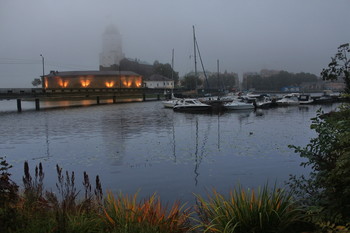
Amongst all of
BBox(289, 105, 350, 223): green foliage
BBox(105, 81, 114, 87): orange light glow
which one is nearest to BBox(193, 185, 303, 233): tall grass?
BBox(289, 105, 350, 223): green foliage

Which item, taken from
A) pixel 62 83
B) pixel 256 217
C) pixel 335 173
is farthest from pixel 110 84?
pixel 335 173

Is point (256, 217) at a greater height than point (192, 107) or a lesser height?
greater

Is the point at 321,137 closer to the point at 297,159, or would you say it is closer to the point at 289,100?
the point at 297,159

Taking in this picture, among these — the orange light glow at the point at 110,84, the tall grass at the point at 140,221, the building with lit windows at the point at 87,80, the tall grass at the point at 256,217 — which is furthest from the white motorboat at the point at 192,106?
the orange light glow at the point at 110,84

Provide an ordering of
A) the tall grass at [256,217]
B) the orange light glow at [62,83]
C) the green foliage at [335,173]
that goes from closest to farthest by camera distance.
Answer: the green foliage at [335,173]
the tall grass at [256,217]
the orange light glow at [62,83]

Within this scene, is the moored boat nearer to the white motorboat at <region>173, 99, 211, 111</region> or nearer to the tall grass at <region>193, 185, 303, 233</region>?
the white motorboat at <region>173, 99, 211, 111</region>

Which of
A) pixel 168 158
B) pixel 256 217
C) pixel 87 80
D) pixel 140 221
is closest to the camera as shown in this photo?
pixel 256 217

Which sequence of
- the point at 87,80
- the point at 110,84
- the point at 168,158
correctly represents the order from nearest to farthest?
the point at 168,158 → the point at 87,80 → the point at 110,84

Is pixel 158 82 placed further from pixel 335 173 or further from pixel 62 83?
pixel 335 173

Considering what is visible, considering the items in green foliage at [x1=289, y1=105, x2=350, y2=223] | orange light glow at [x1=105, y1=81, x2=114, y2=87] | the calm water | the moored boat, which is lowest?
the calm water

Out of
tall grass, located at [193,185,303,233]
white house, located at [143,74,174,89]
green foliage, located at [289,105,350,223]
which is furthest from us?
white house, located at [143,74,174,89]

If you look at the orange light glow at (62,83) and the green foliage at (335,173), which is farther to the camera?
the orange light glow at (62,83)

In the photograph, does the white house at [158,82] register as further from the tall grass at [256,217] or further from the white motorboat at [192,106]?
the tall grass at [256,217]

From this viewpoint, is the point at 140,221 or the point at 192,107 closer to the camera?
the point at 140,221
